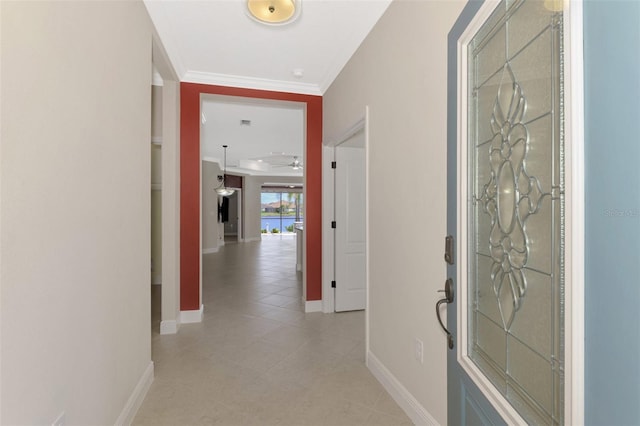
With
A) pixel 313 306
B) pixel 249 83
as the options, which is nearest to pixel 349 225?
pixel 313 306

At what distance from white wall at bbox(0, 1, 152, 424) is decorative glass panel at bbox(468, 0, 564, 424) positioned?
150 cm

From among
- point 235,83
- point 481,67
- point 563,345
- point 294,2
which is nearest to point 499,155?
point 481,67

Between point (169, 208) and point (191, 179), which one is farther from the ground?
point (191, 179)

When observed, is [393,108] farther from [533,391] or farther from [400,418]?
[400,418]

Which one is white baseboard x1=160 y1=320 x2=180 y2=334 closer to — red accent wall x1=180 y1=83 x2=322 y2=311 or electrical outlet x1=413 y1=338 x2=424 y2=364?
red accent wall x1=180 y1=83 x2=322 y2=311

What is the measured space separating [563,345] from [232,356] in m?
2.69

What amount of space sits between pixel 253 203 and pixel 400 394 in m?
10.8

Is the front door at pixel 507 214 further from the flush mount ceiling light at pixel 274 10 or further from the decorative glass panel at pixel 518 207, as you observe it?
the flush mount ceiling light at pixel 274 10

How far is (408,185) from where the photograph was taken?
6.83 feet

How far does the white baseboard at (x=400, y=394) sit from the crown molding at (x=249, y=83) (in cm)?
295

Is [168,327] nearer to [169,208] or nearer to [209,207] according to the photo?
[169,208]

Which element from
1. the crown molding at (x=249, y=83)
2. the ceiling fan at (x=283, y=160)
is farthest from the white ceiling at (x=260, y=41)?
the ceiling fan at (x=283, y=160)

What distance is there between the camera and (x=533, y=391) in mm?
872

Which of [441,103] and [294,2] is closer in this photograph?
[441,103]
